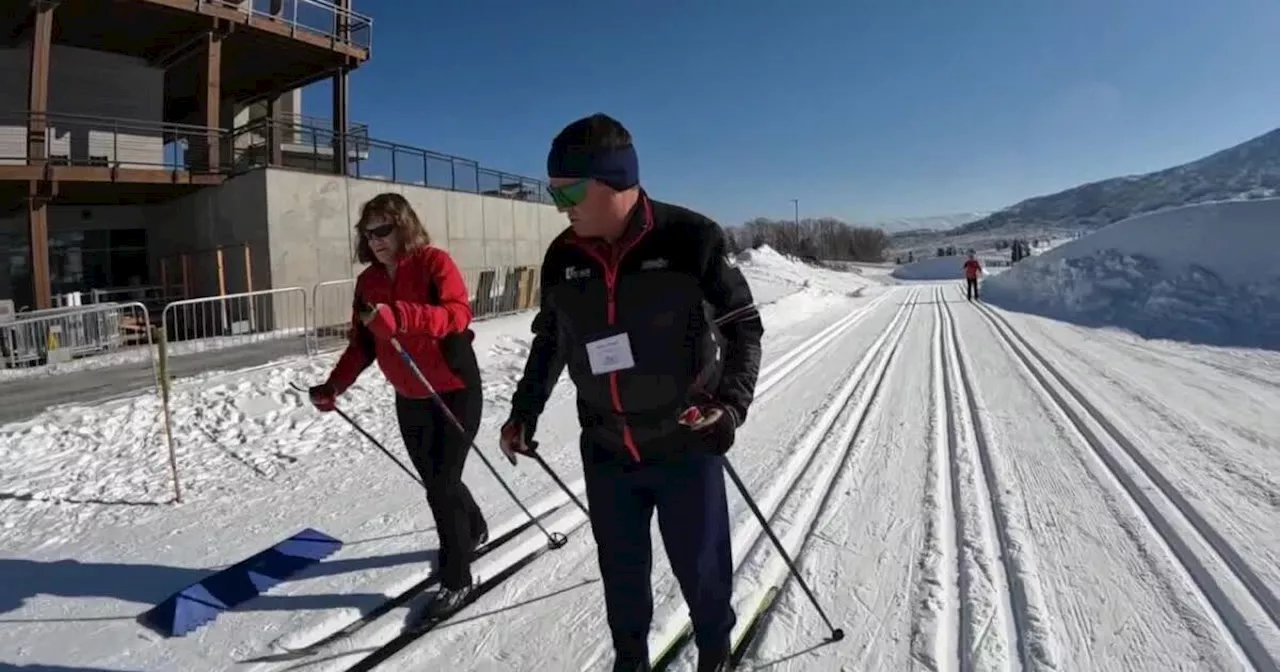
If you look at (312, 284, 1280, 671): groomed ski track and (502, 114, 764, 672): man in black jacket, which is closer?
(502, 114, 764, 672): man in black jacket

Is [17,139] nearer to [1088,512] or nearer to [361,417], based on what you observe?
[361,417]

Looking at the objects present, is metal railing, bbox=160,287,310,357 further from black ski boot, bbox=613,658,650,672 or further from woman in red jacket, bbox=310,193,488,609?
black ski boot, bbox=613,658,650,672

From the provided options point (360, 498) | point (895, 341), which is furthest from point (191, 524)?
point (895, 341)

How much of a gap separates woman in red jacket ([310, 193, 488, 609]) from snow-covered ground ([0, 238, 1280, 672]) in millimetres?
422

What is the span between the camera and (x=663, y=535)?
7.22 ft

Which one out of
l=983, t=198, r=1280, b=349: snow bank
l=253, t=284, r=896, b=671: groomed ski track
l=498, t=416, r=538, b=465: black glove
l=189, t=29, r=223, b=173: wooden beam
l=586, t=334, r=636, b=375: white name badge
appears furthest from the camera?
l=189, t=29, r=223, b=173: wooden beam

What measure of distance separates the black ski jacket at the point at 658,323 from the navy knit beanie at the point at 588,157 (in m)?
0.14

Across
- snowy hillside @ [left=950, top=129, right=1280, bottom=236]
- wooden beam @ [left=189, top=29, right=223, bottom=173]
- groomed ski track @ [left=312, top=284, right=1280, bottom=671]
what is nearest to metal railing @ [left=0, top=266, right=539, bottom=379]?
wooden beam @ [left=189, top=29, right=223, bottom=173]

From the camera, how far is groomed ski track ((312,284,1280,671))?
104 inches

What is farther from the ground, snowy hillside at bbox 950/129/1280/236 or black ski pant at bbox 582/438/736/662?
snowy hillside at bbox 950/129/1280/236

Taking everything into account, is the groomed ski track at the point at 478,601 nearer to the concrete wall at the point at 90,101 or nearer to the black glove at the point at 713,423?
the black glove at the point at 713,423

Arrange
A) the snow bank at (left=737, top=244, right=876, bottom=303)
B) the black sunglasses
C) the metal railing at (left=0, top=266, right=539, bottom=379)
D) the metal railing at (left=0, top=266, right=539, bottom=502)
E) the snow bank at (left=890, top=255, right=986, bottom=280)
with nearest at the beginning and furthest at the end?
the black sunglasses, the metal railing at (left=0, top=266, right=539, bottom=502), the metal railing at (left=0, top=266, right=539, bottom=379), the snow bank at (left=737, top=244, right=876, bottom=303), the snow bank at (left=890, top=255, right=986, bottom=280)

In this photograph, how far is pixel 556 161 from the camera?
78.3 inches

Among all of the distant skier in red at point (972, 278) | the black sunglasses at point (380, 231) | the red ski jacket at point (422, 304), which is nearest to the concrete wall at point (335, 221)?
the red ski jacket at point (422, 304)
